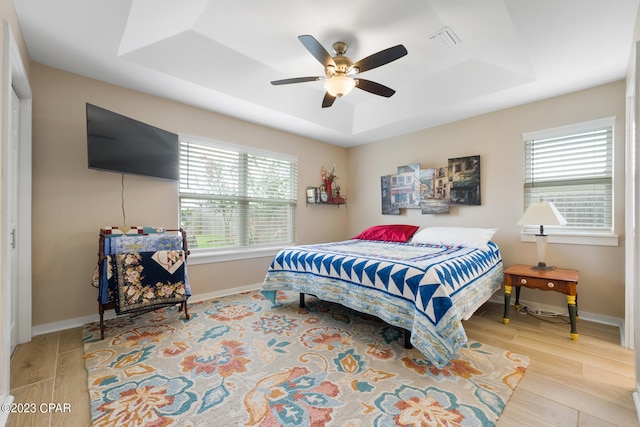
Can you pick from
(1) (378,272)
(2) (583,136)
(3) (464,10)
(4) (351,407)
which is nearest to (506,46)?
(3) (464,10)

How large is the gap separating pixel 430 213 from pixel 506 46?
2.21 m

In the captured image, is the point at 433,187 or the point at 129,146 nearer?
the point at 129,146

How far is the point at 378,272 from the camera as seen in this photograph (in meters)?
2.29

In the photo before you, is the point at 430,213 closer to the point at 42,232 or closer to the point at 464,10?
the point at 464,10

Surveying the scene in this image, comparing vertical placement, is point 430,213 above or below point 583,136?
below

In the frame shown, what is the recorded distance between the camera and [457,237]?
10.7 ft

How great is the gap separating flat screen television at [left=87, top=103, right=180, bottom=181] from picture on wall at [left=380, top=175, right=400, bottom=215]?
3.05 m

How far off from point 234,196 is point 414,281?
269cm

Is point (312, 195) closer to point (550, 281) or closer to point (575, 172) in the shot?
point (550, 281)

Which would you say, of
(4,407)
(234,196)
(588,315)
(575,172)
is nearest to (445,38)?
(575,172)

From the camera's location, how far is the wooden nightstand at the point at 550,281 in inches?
94.6

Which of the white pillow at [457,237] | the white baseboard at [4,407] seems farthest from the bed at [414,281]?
the white baseboard at [4,407]

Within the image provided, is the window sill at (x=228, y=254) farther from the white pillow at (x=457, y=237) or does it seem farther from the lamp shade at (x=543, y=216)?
the lamp shade at (x=543, y=216)

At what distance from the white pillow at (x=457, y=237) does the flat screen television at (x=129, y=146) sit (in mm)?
3092
